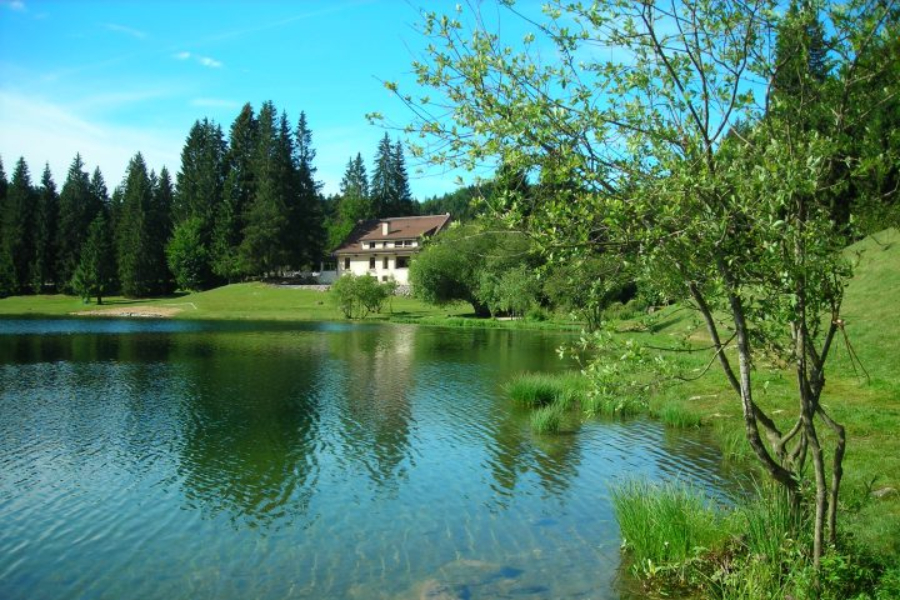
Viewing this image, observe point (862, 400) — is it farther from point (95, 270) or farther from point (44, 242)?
point (44, 242)

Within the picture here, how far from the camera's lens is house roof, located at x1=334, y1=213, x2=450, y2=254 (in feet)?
342

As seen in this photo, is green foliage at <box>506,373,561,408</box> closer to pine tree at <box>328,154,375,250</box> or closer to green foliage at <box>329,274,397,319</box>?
green foliage at <box>329,274,397,319</box>

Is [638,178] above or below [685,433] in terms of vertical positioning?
above

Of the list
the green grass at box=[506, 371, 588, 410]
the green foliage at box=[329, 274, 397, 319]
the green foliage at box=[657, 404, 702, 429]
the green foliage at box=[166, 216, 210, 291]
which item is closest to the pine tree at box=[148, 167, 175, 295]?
the green foliage at box=[166, 216, 210, 291]

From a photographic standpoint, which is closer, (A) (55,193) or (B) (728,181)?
(B) (728,181)

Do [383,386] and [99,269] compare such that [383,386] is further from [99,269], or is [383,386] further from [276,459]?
[99,269]

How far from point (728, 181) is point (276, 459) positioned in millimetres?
12883

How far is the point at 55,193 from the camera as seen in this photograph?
112 m

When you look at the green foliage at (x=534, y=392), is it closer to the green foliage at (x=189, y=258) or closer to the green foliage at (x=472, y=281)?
the green foliage at (x=472, y=281)

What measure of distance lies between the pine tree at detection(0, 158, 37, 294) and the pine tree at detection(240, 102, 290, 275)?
114ft

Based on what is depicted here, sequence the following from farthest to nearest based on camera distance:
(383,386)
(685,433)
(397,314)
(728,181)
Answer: (397,314)
(383,386)
(685,433)
(728,181)

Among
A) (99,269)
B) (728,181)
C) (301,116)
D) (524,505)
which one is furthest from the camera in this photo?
(301,116)

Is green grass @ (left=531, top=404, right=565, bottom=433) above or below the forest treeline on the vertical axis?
below

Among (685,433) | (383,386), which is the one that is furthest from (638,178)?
(383,386)
